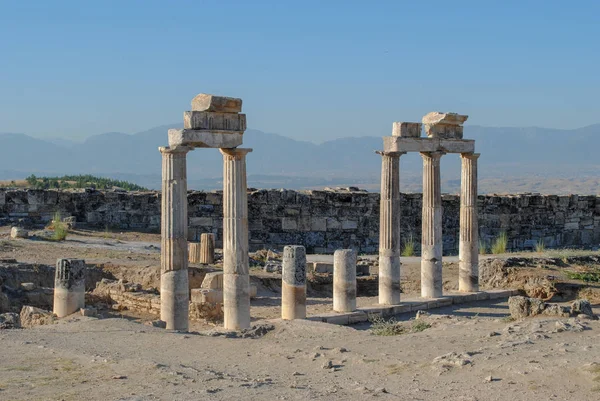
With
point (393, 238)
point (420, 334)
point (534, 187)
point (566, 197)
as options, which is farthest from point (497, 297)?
point (534, 187)

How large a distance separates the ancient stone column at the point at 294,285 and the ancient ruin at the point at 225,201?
1.26 m

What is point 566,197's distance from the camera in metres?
35.4

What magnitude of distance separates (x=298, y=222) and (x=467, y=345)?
17348 mm

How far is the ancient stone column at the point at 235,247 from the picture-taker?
1845 cm

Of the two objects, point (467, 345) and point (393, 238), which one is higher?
point (393, 238)

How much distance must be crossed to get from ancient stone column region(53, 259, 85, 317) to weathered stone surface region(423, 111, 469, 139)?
8567mm

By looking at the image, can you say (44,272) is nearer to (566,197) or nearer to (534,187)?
(566,197)

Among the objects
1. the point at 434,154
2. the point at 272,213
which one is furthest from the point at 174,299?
the point at 272,213

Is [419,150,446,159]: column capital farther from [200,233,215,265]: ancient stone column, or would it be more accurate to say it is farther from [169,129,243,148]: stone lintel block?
[200,233,215,265]: ancient stone column

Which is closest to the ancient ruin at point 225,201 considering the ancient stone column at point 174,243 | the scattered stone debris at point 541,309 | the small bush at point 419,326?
the ancient stone column at point 174,243

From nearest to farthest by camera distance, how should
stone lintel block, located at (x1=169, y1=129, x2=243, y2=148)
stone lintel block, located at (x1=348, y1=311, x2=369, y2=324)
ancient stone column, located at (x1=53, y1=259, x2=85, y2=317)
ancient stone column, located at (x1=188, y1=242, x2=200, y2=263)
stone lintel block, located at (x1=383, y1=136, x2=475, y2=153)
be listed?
stone lintel block, located at (x1=169, y1=129, x2=243, y2=148) → ancient stone column, located at (x1=53, y1=259, x2=85, y2=317) → stone lintel block, located at (x1=348, y1=311, x2=369, y2=324) → stone lintel block, located at (x1=383, y1=136, x2=475, y2=153) → ancient stone column, located at (x1=188, y1=242, x2=200, y2=263)

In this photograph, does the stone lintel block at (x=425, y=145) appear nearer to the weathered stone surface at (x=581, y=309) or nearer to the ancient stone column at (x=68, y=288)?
the weathered stone surface at (x=581, y=309)

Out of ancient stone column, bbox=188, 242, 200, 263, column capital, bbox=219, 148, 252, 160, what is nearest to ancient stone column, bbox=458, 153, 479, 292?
ancient stone column, bbox=188, 242, 200, 263

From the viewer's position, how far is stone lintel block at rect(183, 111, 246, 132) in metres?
17.8
